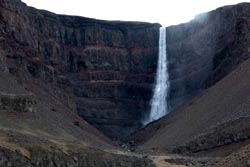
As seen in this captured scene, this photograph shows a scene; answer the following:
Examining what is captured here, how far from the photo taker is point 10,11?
127812 mm

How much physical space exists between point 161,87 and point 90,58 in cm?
2194

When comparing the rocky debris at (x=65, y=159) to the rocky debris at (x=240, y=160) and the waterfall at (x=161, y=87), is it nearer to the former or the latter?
the rocky debris at (x=240, y=160)

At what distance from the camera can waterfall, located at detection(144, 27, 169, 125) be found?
151 metres

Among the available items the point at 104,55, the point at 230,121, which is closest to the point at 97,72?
the point at 104,55

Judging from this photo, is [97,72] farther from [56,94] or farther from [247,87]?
[247,87]

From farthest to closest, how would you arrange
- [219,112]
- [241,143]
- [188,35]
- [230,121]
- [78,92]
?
[188,35] → [78,92] → [219,112] → [230,121] → [241,143]

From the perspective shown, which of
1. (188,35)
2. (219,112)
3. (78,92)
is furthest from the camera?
(188,35)

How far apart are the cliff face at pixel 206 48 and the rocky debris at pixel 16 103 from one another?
5638cm

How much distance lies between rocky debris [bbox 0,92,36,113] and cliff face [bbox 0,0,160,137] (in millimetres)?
40058

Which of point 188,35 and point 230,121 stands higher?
point 188,35

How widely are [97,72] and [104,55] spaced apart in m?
7.89

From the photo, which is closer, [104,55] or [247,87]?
[247,87]

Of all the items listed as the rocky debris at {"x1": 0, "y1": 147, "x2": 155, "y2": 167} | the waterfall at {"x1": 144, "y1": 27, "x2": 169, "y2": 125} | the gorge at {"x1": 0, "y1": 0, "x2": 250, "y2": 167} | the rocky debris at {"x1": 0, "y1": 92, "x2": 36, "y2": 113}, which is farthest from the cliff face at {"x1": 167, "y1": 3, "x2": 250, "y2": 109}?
the rocky debris at {"x1": 0, "y1": 147, "x2": 155, "y2": 167}

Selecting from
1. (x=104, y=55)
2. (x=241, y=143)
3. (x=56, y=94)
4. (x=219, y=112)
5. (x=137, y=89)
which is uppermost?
(x=104, y=55)
